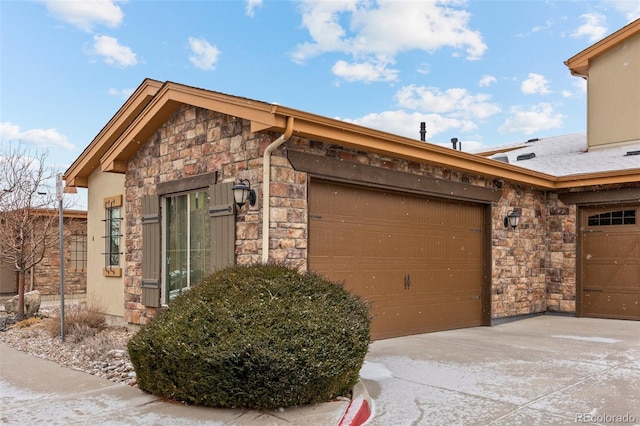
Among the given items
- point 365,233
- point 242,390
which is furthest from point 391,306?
point 242,390

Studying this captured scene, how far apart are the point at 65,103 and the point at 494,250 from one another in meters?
10.3

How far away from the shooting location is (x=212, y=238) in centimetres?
707

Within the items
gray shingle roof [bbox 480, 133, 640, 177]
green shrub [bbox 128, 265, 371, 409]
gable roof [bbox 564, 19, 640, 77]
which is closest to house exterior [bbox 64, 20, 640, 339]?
gray shingle roof [bbox 480, 133, 640, 177]

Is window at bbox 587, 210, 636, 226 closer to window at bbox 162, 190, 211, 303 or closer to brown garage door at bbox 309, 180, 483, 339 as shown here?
brown garage door at bbox 309, 180, 483, 339

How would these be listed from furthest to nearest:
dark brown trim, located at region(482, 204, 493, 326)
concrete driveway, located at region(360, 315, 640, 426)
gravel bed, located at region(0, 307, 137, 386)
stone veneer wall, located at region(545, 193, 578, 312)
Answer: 1. stone veneer wall, located at region(545, 193, 578, 312)
2. dark brown trim, located at region(482, 204, 493, 326)
3. gravel bed, located at region(0, 307, 137, 386)
4. concrete driveway, located at region(360, 315, 640, 426)

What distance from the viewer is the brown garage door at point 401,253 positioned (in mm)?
7090

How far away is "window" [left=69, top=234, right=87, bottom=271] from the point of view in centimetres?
1563

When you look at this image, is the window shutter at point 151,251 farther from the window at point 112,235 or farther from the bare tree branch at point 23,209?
the bare tree branch at point 23,209

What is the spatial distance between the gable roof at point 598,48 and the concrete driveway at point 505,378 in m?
7.87

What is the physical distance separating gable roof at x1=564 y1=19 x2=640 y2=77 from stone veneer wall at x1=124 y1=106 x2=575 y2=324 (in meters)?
4.62

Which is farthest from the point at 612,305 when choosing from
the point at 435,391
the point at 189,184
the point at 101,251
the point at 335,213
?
the point at 101,251

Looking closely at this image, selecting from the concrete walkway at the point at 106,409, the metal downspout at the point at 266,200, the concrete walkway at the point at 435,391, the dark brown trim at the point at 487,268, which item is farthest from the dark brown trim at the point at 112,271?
the dark brown trim at the point at 487,268

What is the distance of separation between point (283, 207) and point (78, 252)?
1184cm

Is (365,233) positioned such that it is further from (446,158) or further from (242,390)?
(242,390)
